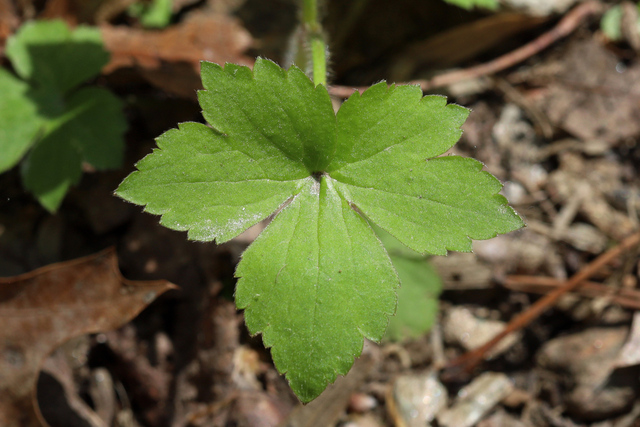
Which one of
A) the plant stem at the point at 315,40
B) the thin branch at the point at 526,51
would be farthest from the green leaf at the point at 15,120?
the thin branch at the point at 526,51

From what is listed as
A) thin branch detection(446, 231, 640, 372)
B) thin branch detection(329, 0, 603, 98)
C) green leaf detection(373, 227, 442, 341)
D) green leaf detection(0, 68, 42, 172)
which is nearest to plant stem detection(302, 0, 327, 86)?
green leaf detection(373, 227, 442, 341)

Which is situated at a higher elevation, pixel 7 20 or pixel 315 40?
pixel 315 40

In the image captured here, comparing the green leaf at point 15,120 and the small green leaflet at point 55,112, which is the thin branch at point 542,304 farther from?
the green leaf at point 15,120

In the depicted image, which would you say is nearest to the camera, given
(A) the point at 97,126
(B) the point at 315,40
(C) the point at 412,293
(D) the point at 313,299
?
(D) the point at 313,299

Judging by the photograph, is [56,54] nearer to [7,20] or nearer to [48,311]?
[7,20]

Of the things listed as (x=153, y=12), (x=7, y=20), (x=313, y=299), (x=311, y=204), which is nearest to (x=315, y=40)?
(x=311, y=204)

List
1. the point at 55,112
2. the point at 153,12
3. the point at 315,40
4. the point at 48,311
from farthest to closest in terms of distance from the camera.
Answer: the point at 153,12, the point at 55,112, the point at 48,311, the point at 315,40

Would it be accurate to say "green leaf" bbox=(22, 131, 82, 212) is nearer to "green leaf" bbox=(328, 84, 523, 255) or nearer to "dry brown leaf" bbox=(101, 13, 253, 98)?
"dry brown leaf" bbox=(101, 13, 253, 98)

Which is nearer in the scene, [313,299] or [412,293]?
[313,299]
